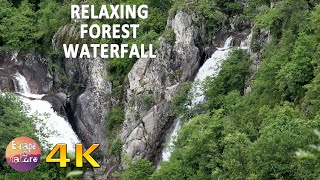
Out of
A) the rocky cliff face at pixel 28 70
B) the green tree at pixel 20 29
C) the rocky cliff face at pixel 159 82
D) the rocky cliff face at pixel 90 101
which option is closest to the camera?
the rocky cliff face at pixel 159 82

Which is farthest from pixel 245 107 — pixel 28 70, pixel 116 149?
pixel 28 70

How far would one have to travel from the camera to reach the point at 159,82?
3831 centimetres

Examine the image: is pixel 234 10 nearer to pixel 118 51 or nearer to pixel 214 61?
pixel 214 61

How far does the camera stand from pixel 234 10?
132ft

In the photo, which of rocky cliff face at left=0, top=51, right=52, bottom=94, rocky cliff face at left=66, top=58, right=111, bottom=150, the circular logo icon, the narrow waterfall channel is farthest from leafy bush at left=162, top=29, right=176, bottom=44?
the circular logo icon

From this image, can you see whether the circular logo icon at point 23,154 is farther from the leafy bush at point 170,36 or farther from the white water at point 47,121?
the leafy bush at point 170,36

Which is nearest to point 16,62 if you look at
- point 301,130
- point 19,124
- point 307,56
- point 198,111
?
point 19,124

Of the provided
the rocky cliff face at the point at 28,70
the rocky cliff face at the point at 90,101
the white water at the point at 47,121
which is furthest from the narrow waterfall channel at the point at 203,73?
the rocky cliff face at the point at 28,70

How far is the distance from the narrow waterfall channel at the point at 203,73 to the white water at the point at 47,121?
22.4 ft

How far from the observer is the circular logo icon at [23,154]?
3194 cm

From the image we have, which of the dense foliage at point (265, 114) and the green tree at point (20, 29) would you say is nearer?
the dense foliage at point (265, 114)

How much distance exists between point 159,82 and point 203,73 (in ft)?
10.5

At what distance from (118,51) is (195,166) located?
15421 mm

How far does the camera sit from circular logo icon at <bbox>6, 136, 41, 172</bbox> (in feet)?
105
